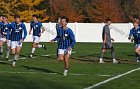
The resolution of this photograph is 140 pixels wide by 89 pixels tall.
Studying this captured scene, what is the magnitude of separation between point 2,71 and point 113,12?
1707 inches

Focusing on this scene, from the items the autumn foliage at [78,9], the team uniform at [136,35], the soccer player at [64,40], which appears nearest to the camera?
the soccer player at [64,40]

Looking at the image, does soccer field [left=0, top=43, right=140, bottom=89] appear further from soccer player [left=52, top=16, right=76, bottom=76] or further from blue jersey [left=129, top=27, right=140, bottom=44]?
blue jersey [left=129, top=27, right=140, bottom=44]

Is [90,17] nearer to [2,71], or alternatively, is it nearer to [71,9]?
[71,9]

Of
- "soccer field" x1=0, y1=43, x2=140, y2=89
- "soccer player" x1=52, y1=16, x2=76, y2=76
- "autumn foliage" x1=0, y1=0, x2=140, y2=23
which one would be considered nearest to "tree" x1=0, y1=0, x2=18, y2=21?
"autumn foliage" x1=0, y1=0, x2=140, y2=23

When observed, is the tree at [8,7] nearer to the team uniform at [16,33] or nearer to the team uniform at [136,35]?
the team uniform at [16,33]

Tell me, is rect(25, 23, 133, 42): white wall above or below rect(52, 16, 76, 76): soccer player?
below

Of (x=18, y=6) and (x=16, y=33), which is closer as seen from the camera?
(x=16, y=33)

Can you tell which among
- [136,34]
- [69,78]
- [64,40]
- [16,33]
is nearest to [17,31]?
[16,33]

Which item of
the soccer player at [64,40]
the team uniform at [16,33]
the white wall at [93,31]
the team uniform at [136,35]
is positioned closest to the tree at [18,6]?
the white wall at [93,31]

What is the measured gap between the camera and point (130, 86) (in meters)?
13.6

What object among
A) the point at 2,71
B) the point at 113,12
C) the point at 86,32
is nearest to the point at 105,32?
the point at 2,71

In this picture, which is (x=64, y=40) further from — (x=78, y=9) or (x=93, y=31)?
(x=78, y=9)

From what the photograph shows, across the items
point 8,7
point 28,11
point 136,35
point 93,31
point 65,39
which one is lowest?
point 93,31

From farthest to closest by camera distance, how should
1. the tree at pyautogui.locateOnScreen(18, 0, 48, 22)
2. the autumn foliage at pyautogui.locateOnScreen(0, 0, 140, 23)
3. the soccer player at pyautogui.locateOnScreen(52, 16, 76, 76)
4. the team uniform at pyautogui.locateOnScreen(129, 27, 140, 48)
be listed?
1. the autumn foliage at pyautogui.locateOnScreen(0, 0, 140, 23)
2. the tree at pyautogui.locateOnScreen(18, 0, 48, 22)
3. the team uniform at pyautogui.locateOnScreen(129, 27, 140, 48)
4. the soccer player at pyautogui.locateOnScreen(52, 16, 76, 76)
